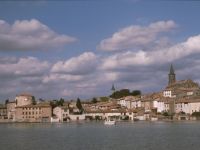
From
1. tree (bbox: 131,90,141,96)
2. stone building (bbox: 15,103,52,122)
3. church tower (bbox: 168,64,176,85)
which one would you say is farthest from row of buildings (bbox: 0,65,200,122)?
tree (bbox: 131,90,141,96)

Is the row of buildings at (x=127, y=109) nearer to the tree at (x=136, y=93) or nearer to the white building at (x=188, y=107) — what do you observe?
the white building at (x=188, y=107)

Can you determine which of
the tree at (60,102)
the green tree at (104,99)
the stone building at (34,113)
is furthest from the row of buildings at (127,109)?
the green tree at (104,99)

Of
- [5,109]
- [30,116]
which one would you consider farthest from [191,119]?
[5,109]

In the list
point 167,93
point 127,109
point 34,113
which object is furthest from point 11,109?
point 167,93

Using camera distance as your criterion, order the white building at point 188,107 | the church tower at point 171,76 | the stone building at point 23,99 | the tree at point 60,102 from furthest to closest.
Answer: the church tower at point 171,76 < the tree at point 60,102 < the stone building at point 23,99 < the white building at point 188,107

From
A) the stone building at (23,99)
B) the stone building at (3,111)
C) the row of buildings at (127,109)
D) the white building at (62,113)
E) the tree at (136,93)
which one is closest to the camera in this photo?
the row of buildings at (127,109)

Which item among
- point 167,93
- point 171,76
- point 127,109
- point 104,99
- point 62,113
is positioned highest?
point 171,76

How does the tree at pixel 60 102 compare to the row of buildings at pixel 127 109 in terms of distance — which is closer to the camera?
the row of buildings at pixel 127 109

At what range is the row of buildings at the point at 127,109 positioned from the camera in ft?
364

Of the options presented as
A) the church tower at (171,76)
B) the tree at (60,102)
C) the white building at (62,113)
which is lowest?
the white building at (62,113)

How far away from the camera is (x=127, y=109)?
4611 inches

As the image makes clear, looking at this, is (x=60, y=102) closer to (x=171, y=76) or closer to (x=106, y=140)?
(x=171, y=76)

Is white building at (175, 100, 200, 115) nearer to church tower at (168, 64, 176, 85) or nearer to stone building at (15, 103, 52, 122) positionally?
stone building at (15, 103, 52, 122)

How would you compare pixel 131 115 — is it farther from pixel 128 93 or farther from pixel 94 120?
pixel 128 93
